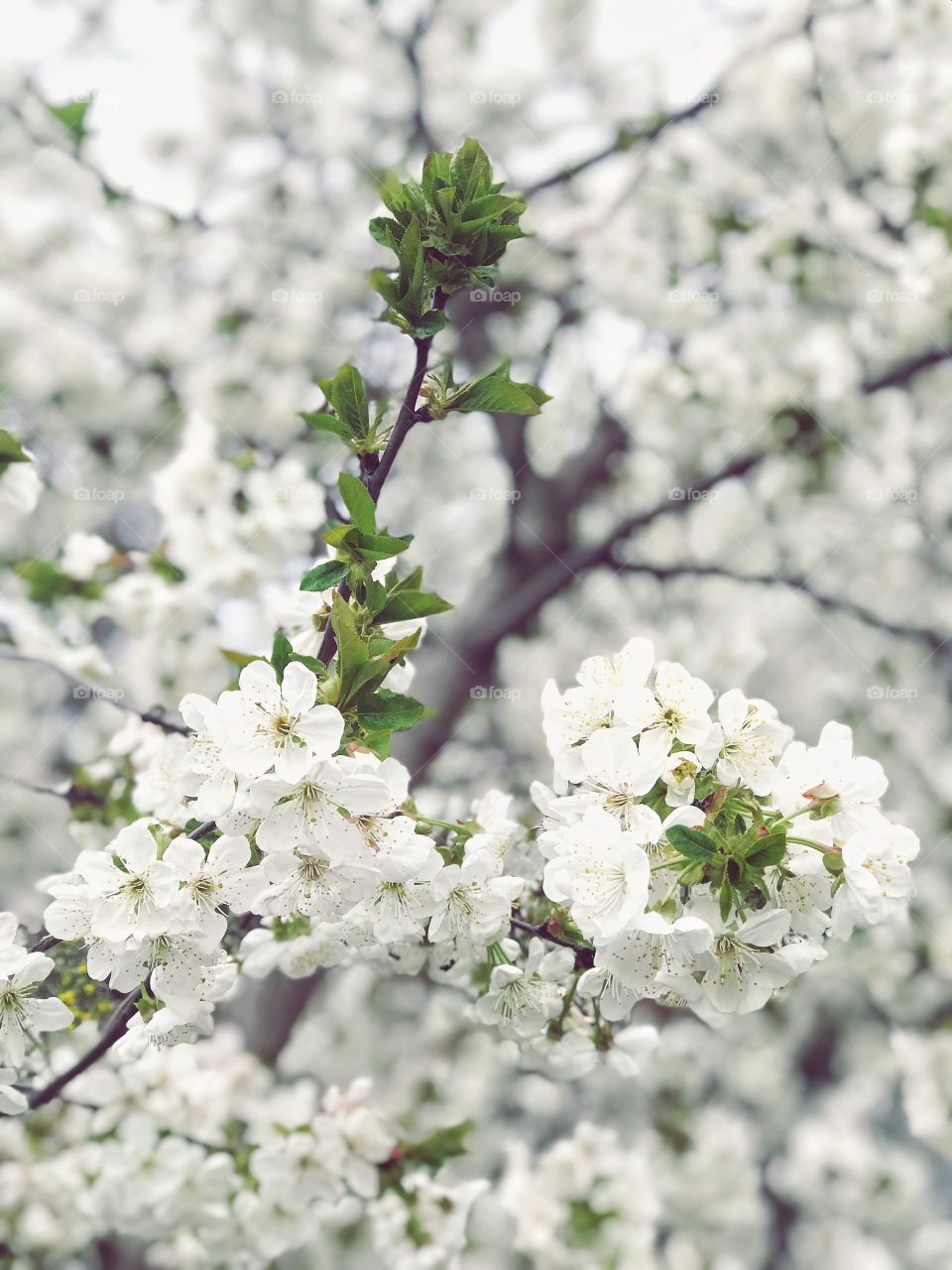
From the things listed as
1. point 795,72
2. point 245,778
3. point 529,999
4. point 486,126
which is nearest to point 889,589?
point 795,72

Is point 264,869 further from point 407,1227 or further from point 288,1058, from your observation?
point 288,1058

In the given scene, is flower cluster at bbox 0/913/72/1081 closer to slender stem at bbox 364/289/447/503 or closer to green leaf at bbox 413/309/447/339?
slender stem at bbox 364/289/447/503

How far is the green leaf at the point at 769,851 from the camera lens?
2.69 ft

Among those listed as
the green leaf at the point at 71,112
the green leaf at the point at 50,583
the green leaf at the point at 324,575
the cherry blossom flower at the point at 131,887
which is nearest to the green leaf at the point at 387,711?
the green leaf at the point at 324,575

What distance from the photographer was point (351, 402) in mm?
972

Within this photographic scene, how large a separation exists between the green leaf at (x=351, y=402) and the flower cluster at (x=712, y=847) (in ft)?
1.14

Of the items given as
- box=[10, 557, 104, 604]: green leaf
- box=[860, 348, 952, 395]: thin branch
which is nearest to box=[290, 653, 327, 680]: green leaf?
box=[10, 557, 104, 604]: green leaf

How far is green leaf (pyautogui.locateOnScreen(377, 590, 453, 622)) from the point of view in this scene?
923 millimetres

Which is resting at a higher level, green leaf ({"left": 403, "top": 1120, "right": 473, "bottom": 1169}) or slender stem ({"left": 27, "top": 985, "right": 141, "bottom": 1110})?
green leaf ({"left": 403, "top": 1120, "right": 473, "bottom": 1169})

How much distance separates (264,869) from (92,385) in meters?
3.21

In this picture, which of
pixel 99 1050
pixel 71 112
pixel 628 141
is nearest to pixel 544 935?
pixel 99 1050

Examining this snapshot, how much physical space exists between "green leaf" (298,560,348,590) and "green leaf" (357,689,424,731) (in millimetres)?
112

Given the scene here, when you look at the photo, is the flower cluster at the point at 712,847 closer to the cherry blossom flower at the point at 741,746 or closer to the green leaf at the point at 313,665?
the cherry blossom flower at the point at 741,746

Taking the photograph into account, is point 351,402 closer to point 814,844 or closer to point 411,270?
point 411,270
